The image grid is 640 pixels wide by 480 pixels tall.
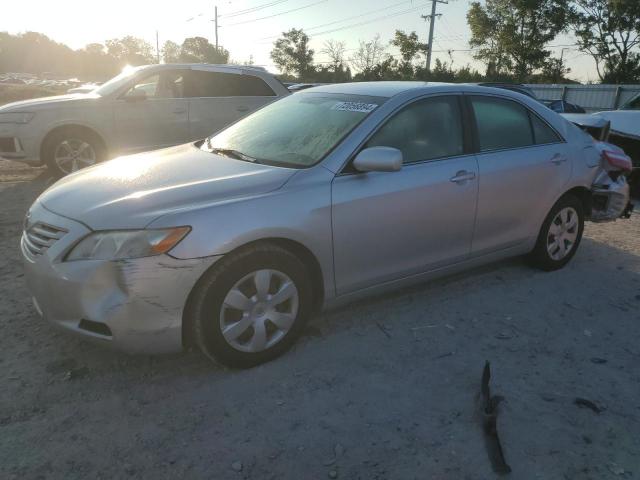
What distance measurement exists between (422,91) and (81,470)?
3046 mm

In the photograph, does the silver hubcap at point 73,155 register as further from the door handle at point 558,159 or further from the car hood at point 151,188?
the door handle at point 558,159

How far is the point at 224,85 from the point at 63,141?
2.56 metres

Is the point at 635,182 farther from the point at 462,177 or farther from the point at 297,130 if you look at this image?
the point at 297,130

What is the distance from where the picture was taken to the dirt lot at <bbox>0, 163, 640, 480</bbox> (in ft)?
7.51

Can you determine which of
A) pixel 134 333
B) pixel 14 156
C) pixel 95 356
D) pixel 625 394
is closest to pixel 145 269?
pixel 134 333

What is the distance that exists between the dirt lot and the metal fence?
24.5m

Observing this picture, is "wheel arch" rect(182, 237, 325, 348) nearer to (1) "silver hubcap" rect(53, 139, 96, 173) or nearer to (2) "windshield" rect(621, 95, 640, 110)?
(1) "silver hubcap" rect(53, 139, 96, 173)

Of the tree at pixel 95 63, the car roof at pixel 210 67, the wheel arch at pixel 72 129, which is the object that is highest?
the tree at pixel 95 63

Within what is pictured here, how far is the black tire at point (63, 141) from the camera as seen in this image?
287 inches

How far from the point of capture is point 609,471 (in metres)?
2.27

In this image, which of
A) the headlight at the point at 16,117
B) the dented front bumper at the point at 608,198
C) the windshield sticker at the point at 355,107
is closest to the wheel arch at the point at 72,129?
the headlight at the point at 16,117

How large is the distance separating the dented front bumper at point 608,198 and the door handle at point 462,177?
1.76 meters

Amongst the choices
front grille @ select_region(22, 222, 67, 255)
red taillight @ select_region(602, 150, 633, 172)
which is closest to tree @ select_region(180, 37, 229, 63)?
red taillight @ select_region(602, 150, 633, 172)

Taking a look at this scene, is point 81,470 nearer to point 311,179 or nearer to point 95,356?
point 95,356
